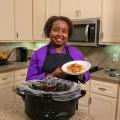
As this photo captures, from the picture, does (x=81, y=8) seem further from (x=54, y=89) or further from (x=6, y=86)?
(x=54, y=89)

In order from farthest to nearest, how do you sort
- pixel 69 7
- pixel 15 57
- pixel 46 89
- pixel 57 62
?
pixel 15 57, pixel 69 7, pixel 57 62, pixel 46 89

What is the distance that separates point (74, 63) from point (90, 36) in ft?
4.41

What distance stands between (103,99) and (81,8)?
131cm

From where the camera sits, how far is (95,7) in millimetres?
2662

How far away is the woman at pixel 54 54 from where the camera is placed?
4.79ft

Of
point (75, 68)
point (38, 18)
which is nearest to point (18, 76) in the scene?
point (38, 18)

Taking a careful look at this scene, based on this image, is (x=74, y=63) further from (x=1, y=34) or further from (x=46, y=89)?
(x=1, y=34)

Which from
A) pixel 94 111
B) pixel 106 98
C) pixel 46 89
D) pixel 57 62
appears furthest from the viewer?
pixel 94 111

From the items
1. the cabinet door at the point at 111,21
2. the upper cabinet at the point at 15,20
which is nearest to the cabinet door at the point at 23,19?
the upper cabinet at the point at 15,20

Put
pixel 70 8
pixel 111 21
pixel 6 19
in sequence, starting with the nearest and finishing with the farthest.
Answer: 1. pixel 111 21
2. pixel 70 8
3. pixel 6 19

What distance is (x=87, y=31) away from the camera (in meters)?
2.64

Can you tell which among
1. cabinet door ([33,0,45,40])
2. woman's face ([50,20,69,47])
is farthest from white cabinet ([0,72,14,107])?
woman's face ([50,20,69,47])

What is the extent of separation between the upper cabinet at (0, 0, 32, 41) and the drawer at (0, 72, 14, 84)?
2.00 ft

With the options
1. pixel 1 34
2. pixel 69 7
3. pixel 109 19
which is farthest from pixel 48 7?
pixel 109 19
